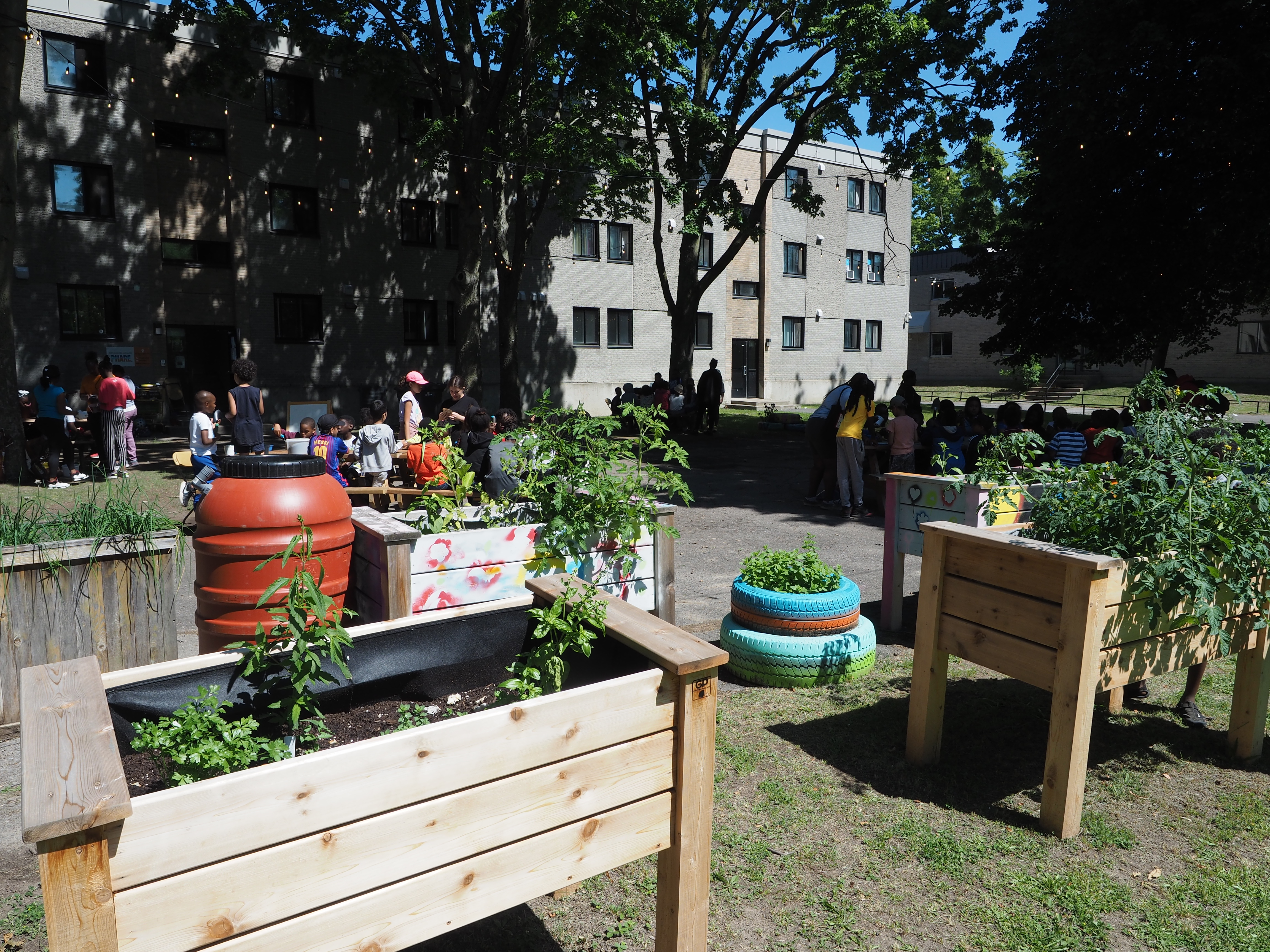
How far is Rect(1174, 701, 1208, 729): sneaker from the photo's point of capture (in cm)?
481

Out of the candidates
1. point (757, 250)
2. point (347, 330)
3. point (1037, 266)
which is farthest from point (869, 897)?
point (757, 250)

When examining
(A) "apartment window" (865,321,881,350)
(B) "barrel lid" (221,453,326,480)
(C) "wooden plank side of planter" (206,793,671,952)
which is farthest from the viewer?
(A) "apartment window" (865,321,881,350)

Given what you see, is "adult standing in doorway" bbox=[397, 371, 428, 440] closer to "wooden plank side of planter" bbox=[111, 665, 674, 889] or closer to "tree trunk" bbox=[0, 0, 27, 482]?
"tree trunk" bbox=[0, 0, 27, 482]

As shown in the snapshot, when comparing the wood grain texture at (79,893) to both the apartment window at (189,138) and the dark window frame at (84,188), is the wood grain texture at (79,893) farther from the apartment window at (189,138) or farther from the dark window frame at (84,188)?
the apartment window at (189,138)

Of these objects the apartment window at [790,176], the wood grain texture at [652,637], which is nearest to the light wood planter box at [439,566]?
the wood grain texture at [652,637]

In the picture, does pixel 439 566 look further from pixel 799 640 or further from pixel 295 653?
pixel 799 640

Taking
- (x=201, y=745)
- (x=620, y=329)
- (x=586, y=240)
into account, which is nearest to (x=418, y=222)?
(x=586, y=240)

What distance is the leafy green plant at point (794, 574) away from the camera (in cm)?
543

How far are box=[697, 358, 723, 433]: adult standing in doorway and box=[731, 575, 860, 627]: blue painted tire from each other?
16.3m

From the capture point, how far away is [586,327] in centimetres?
2955

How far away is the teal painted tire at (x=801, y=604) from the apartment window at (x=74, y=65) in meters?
22.8

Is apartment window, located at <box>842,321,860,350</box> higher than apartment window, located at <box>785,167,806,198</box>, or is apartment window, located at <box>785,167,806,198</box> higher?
apartment window, located at <box>785,167,806,198</box>

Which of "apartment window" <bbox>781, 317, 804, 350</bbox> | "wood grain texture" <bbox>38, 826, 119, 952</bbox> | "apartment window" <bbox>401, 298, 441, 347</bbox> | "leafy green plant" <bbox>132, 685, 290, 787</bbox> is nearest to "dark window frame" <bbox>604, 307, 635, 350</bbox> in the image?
"apartment window" <bbox>401, 298, 441, 347</bbox>

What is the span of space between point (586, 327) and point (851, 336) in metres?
14.4
